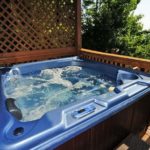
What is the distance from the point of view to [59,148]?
1.15 m

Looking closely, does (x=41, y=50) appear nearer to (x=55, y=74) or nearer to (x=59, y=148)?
(x=55, y=74)

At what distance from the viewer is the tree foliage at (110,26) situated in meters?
5.87

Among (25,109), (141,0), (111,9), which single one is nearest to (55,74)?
(25,109)

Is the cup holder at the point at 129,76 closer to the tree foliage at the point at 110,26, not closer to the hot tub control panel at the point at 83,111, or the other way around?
the hot tub control panel at the point at 83,111

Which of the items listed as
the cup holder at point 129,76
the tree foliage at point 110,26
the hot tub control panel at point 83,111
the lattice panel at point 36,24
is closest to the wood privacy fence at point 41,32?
the lattice panel at point 36,24

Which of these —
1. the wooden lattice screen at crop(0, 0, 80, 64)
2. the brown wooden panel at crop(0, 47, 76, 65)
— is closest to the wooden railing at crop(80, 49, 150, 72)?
the brown wooden panel at crop(0, 47, 76, 65)

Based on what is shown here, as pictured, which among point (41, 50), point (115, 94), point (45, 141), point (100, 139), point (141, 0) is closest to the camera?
point (45, 141)

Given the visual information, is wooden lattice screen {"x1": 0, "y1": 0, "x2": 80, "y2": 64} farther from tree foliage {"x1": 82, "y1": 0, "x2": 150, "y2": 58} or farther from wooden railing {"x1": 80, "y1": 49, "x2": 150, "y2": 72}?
tree foliage {"x1": 82, "y1": 0, "x2": 150, "y2": 58}

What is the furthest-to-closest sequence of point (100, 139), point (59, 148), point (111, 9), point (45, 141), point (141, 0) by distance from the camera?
point (141, 0) → point (111, 9) → point (100, 139) → point (59, 148) → point (45, 141)

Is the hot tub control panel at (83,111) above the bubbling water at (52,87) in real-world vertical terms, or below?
above

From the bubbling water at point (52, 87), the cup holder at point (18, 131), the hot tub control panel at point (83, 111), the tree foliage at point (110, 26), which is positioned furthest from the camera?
the tree foliage at point (110, 26)

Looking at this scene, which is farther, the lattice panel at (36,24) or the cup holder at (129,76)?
the lattice panel at (36,24)

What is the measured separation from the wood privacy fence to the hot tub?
18.6 inches

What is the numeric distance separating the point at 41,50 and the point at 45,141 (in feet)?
9.57
